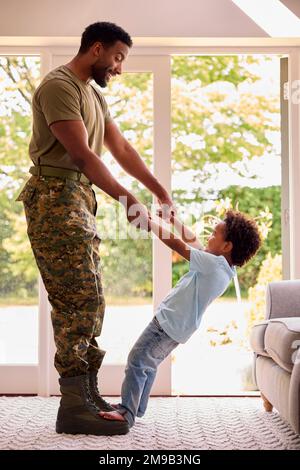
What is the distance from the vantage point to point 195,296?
101 inches

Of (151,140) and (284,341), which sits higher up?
(151,140)

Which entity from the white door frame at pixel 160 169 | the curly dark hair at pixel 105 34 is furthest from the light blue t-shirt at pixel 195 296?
the white door frame at pixel 160 169

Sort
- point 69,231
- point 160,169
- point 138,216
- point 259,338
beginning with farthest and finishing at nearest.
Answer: point 160,169
point 259,338
point 69,231
point 138,216

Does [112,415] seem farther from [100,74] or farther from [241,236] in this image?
[100,74]

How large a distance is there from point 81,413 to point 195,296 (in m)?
0.59

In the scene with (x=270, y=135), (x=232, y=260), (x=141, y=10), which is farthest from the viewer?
(x=270, y=135)

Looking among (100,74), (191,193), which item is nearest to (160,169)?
(191,193)

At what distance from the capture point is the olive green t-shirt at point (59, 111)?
7.85ft

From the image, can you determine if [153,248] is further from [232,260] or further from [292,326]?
[292,326]

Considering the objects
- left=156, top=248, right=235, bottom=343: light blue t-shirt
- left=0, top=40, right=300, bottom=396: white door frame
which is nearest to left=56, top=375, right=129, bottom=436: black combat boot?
left=156, top=248, right=235, bottom=343: light blue t-shirt

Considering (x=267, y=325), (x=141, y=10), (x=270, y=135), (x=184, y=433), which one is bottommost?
(x=184, y=433)

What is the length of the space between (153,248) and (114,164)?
489mm

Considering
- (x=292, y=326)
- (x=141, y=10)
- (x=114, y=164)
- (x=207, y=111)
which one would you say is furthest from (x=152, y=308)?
(x=207, y=111)
